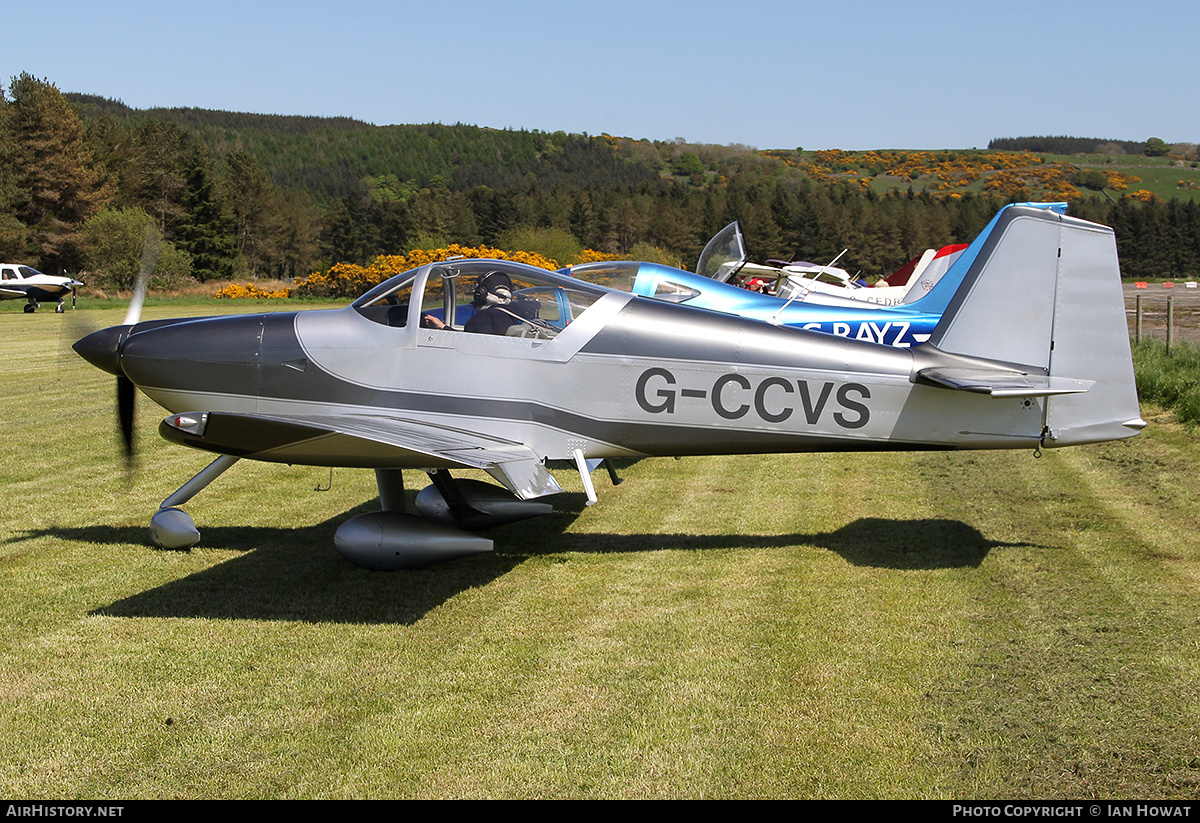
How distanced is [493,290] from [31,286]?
131ft

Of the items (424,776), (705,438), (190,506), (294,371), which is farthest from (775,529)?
(190,506)

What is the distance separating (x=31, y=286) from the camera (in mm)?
38312

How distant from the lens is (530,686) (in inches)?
169

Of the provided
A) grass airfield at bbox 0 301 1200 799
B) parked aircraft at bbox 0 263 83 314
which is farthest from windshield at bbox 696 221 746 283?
parked aircraft at bbox 0 263 83 314

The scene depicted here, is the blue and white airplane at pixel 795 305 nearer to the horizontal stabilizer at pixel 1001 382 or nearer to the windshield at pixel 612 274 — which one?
the windshield at pixel 612 274

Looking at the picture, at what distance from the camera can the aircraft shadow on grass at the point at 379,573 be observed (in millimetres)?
5461

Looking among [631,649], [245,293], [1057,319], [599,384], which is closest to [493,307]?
[599,384]

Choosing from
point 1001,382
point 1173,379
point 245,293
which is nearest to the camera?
point 1001,382

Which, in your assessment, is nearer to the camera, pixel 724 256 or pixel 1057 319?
pixel 1057 319

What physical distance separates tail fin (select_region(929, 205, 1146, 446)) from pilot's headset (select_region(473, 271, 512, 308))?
113 inches

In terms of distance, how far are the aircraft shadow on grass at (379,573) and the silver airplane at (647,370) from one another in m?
0.28

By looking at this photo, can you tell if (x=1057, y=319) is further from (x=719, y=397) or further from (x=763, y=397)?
(x=719, y=397)

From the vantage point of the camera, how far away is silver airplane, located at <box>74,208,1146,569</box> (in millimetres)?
5918

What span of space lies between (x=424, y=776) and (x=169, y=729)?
1.23m
